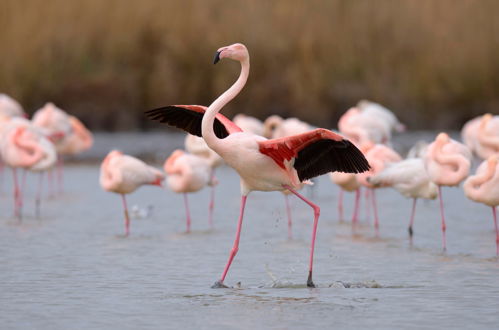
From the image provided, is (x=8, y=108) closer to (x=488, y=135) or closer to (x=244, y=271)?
(x=488, y=135)

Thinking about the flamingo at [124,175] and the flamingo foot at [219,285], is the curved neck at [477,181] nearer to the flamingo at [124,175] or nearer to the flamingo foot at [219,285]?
the flamingo foot at [219,285]

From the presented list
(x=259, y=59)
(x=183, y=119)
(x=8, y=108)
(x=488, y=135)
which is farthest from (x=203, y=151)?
(x=259, y=59)

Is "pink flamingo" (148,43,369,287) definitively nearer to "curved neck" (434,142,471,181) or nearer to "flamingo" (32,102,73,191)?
"curved neck" (434,142,471,181)

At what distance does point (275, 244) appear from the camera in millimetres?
10641

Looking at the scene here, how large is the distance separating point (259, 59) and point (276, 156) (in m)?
15.8

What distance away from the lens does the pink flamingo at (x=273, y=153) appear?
7.95 meters

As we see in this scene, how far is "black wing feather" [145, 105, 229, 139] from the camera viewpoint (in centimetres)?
886

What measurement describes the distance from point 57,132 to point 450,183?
761 cm

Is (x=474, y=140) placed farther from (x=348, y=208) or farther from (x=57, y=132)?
(x=57, y=132)

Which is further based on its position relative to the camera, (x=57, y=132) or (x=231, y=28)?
(x=231, y=28)

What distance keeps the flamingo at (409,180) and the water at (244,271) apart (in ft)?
1.43

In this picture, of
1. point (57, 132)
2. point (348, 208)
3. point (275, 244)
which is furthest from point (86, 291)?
point (57, 132)

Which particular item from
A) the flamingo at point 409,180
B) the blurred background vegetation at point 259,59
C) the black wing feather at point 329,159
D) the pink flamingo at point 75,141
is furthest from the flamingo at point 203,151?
the blurred background vegetation at point 259,59

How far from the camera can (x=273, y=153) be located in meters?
8.09
